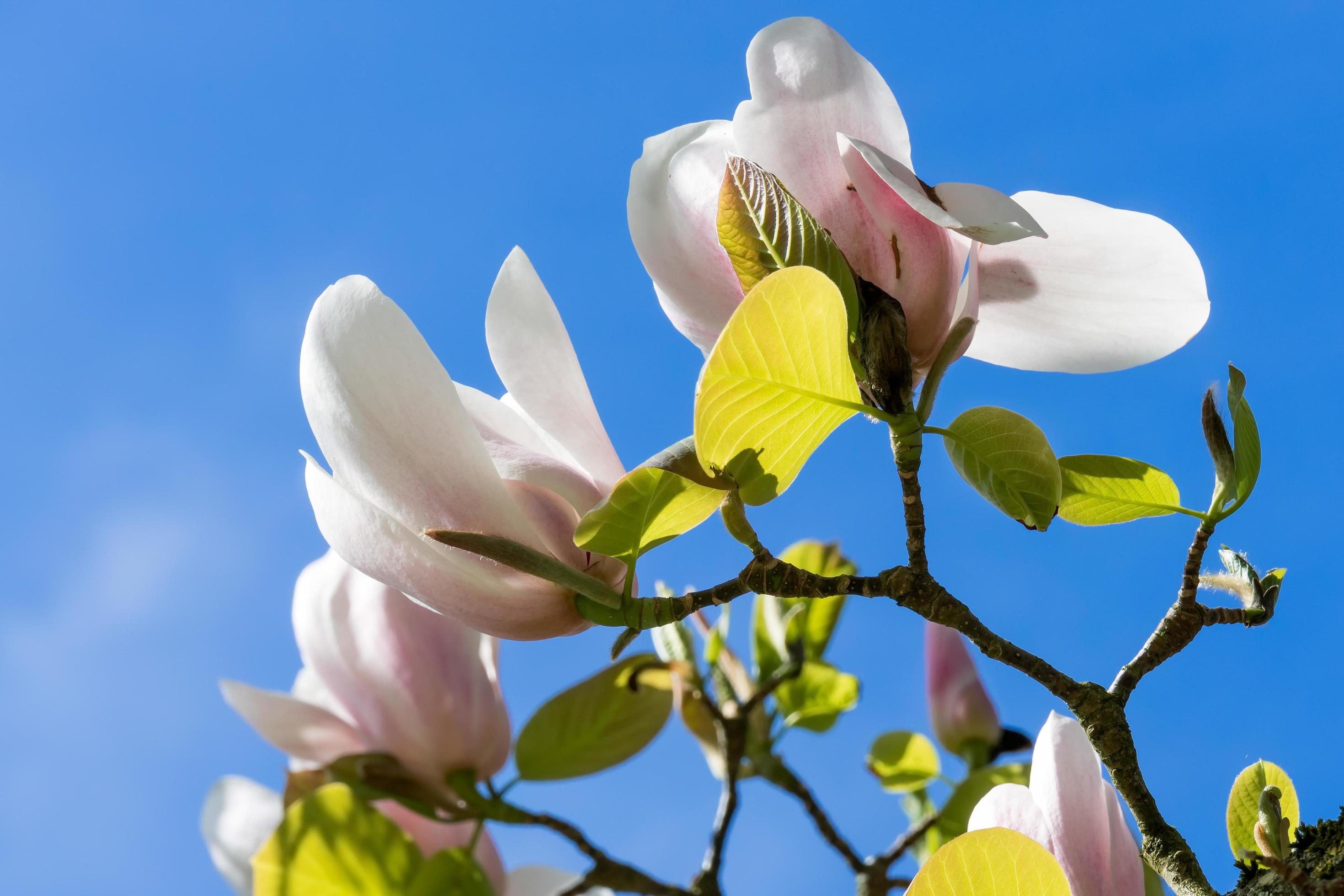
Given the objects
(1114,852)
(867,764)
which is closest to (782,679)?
(867,764)

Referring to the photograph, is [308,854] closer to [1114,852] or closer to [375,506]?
[375,506]

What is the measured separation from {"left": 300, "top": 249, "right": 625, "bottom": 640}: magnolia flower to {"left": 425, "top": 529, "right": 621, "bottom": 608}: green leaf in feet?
0.04

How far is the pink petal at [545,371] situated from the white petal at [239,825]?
2.09 ft

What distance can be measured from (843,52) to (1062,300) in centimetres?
15

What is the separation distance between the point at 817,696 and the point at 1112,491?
683 mm

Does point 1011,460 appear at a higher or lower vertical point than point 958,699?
lower

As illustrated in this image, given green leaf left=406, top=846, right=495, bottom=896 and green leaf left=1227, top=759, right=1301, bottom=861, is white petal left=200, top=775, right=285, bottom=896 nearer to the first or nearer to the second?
green leaf left=406, top=846, right=495, bottom=896

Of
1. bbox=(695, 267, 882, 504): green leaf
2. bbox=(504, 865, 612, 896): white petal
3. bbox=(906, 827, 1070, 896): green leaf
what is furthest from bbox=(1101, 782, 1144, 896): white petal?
bbox=(504, 865, 612, 896): white petal

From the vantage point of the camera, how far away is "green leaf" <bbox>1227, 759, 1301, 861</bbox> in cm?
50

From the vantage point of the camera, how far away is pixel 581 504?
1.55ft

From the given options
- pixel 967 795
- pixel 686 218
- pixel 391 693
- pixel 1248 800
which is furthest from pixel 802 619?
pixel 686 218

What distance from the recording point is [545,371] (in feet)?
1.60

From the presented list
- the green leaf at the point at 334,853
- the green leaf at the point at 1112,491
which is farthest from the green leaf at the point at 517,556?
the green leaf at the point at 334,853

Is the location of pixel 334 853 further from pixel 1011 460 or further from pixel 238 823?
pixel 1011 460
